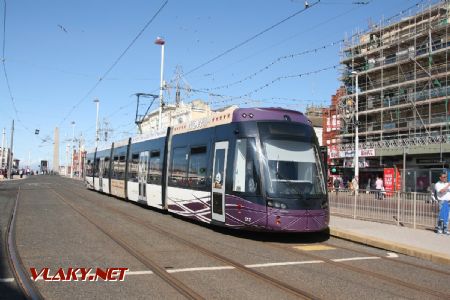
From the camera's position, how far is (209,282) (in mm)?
7406

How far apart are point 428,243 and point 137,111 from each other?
26.2m

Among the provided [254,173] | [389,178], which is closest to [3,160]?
[389,178]

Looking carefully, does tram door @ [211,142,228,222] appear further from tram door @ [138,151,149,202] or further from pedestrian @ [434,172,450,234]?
tram door @ [138,151,149,202]

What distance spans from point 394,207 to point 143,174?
993cm

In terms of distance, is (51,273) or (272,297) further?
(51,273)

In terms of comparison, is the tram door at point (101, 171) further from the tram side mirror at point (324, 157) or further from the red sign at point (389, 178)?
the red sign at point (389, 178)

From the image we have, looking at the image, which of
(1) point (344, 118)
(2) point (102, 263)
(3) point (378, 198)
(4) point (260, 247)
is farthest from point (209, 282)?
(1) point (344, 118)

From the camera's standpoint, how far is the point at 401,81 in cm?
5238

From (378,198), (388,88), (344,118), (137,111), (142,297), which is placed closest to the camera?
(142,297)

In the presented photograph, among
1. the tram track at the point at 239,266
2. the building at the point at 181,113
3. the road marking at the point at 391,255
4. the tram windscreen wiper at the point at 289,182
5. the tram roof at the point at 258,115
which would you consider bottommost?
the road marking at the point at 391,255

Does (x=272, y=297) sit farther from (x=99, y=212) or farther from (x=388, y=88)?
(x=388, y=88)

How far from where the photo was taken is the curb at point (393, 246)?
10340 mm

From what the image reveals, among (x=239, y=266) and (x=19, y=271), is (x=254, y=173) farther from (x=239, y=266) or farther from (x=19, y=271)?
(x=19, y=271)

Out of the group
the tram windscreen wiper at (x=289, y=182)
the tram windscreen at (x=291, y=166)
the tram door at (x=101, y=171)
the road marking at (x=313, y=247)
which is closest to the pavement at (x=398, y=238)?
the road marking at (x=313, y=247)
